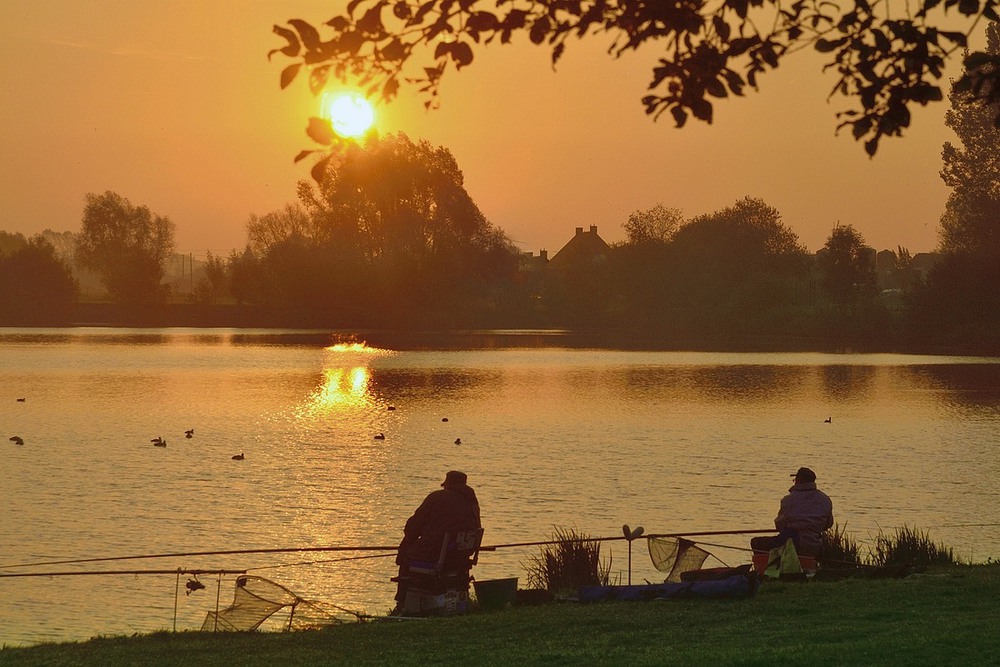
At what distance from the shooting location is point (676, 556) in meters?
18.7

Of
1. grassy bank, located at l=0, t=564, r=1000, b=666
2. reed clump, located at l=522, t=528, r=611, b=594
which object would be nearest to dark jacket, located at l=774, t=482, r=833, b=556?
grassy bank, located at l=0, t=564, r=1000, b=666

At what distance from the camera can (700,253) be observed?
13688cm

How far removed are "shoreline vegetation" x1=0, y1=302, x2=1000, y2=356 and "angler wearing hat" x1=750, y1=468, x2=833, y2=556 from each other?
83.0m

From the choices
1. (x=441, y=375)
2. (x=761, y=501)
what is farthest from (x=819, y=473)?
(x=441, y=375)

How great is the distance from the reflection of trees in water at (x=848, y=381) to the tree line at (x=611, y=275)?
11872 mm

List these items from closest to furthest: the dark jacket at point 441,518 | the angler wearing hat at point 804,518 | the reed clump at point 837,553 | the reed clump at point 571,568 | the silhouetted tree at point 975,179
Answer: the dark jacket at point 441,518
the angler wearing hat at point 804,518
the reed clump at point 571,568
the reed clump at point 837,553
the silhouetted tree at point 975,179

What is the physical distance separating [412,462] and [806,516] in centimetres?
2451

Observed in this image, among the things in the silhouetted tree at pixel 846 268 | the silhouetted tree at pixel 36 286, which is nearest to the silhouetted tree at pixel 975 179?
the silhouetted tree at pixel 846 268

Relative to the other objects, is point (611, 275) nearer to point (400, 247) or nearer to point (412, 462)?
point (400, 247)

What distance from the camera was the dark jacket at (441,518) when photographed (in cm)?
1602

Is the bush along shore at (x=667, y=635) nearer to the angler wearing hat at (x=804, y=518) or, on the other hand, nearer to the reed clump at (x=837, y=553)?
the angler wearing hat at (x=804, y=518)

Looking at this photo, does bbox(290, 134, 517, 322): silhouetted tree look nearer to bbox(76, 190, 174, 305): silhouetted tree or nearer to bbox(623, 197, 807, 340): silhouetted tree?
bbox(623, 197, 807, 340): silhouetted tree

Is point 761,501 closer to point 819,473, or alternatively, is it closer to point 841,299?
point 819,473

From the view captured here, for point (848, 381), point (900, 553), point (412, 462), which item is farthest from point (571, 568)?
point (848, 381)
